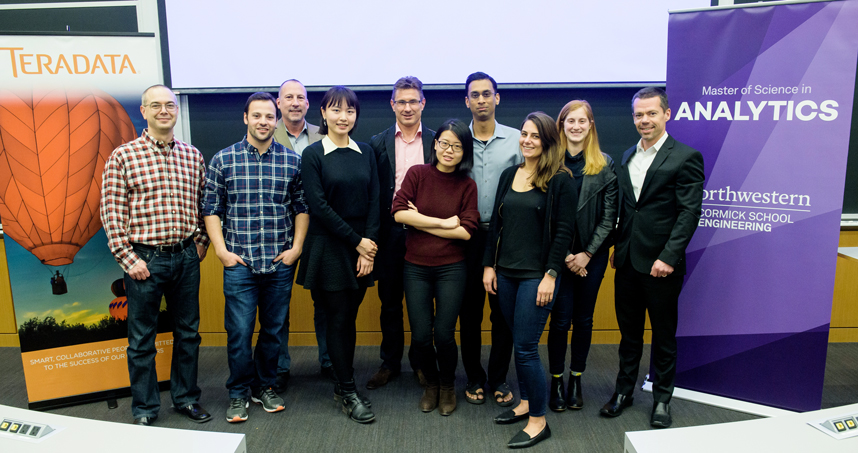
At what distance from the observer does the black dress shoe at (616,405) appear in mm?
2632

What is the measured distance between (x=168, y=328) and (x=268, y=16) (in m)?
2.23

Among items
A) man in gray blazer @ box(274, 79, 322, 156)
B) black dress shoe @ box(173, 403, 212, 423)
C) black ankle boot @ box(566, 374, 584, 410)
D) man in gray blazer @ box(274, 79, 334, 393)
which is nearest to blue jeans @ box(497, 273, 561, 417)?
black ankle boot @ box(566, 374, 584, 410)

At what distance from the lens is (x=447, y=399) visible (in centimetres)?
268

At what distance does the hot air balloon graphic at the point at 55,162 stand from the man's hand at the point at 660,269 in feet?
9.12

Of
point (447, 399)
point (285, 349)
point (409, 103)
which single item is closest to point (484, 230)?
point (409, 103)

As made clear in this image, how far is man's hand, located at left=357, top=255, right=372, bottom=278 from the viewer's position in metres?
2.51

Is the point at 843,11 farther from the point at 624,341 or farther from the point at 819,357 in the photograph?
the point at 624,341

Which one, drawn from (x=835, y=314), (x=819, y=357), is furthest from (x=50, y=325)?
(x=835, y=314)

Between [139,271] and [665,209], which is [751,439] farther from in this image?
[139,271]

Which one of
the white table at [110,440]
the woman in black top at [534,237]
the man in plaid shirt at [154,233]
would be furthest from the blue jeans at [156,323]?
the woman in black top at [534,237]

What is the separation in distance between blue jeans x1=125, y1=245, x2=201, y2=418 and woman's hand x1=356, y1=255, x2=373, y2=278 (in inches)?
33.5

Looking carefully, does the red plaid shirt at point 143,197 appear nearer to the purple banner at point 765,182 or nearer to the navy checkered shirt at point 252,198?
the navy checkered shirt at point 252,198

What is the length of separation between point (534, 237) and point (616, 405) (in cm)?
113

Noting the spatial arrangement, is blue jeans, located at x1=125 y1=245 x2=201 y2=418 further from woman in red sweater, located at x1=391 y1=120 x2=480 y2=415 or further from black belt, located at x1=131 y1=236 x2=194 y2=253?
woman in red sweater, located at x1=391 y1=120 x2=480 y2=415
